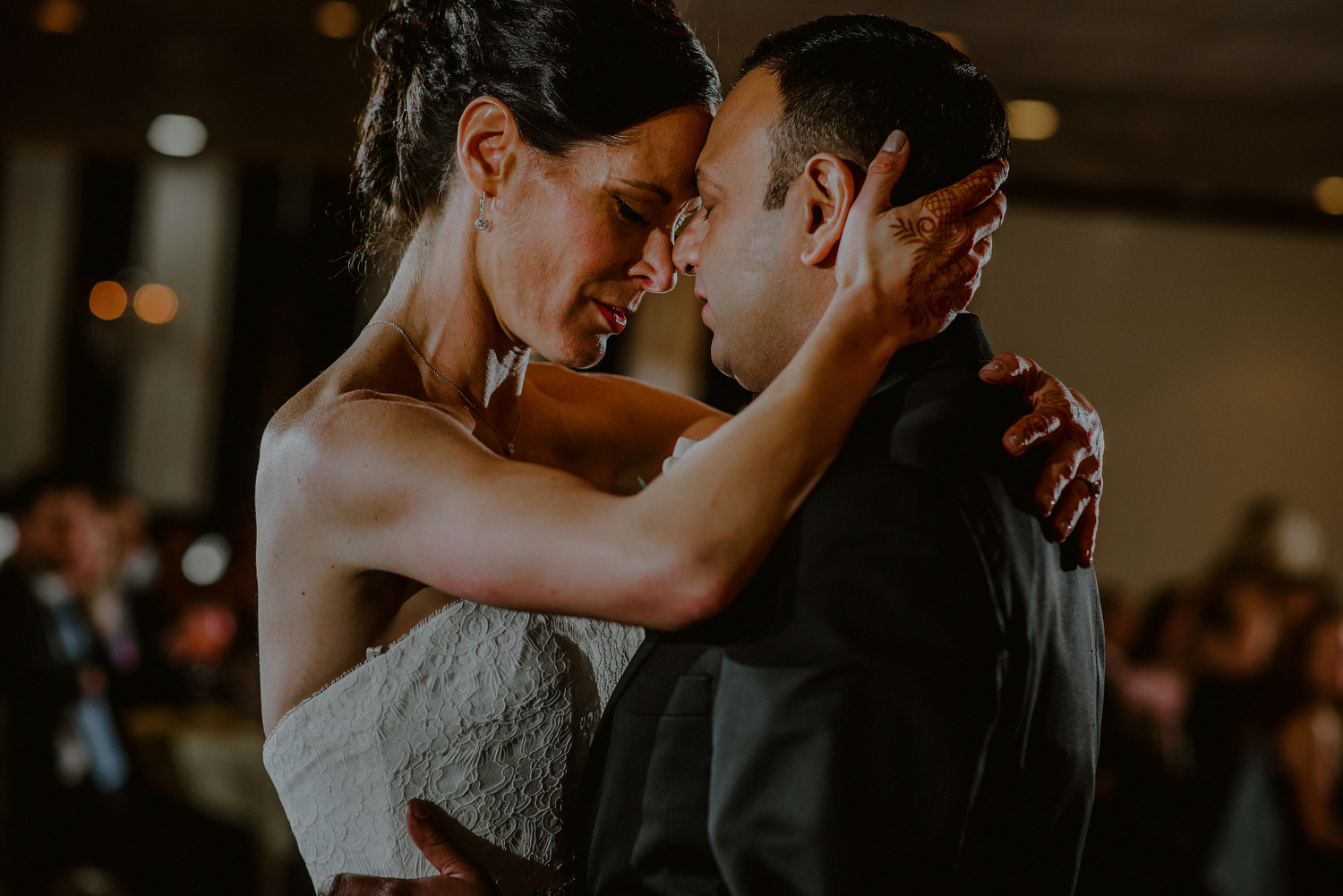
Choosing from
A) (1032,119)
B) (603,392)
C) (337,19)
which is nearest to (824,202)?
(603,392)

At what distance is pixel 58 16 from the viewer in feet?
18.9

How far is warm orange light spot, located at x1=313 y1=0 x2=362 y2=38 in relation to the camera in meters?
5.26

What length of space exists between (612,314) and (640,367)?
682cm

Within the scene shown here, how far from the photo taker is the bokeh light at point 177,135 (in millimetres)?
7191

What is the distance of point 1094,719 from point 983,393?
0.41m

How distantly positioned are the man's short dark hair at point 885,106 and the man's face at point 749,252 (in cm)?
3

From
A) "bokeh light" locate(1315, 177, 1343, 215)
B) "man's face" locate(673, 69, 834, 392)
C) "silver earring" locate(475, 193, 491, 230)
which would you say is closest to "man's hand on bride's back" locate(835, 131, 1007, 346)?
"man's face" locate(673, 69, 834, 392)

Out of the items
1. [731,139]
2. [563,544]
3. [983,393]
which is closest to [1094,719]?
[983,393]

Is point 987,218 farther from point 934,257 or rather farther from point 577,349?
point 577,349

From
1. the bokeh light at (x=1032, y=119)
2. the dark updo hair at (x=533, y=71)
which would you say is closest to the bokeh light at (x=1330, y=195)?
the bokeh light at (x=1032, y=119)

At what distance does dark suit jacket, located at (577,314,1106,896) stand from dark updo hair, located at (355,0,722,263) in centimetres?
→ 56

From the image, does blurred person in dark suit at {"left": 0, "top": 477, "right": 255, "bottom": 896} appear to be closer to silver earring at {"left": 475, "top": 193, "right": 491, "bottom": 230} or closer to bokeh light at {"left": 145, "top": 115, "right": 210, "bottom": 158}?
bokeh light at {"left": 145, "top": 115, "right": 210, "bottom": 158}

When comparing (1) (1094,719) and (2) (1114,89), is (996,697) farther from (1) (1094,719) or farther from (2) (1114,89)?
(2) (1114,89)

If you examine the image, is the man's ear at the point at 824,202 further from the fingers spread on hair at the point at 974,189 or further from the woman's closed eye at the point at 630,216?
the woman's closed eye at the point at 630,216
